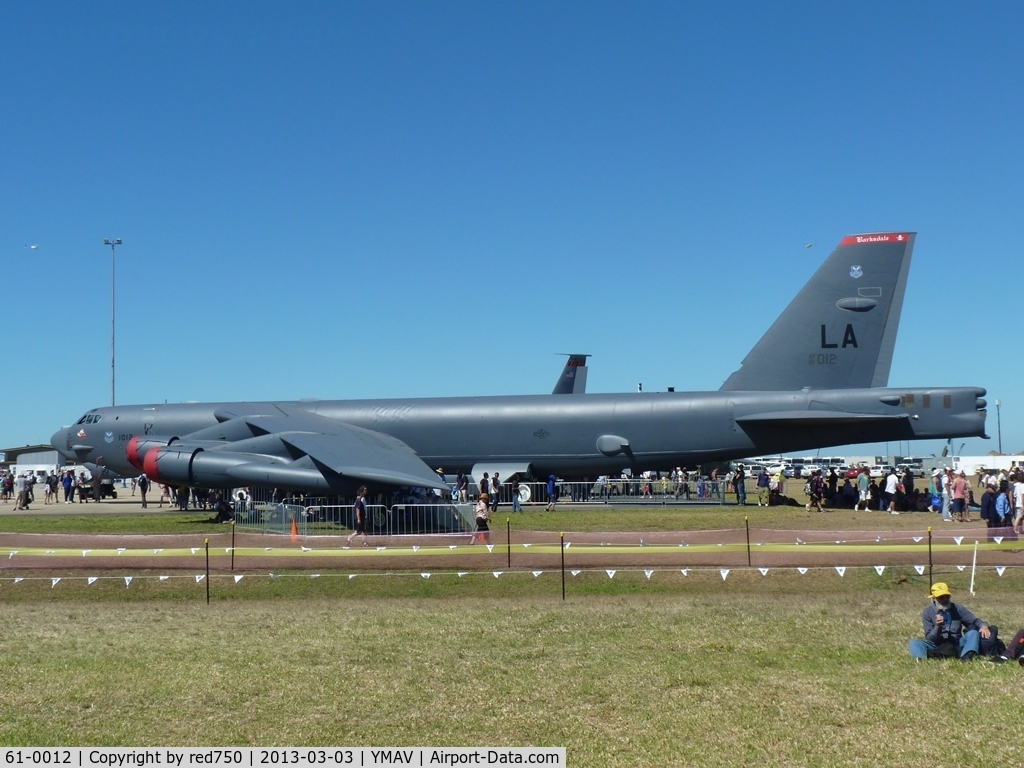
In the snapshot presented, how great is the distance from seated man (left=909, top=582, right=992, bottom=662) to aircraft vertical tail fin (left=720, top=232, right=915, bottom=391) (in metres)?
21.2

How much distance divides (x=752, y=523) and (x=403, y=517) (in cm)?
871

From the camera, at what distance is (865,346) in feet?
98.0

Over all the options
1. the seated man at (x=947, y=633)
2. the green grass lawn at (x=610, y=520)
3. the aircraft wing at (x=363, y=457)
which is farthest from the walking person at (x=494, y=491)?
the seated man at (x=947, y=633)

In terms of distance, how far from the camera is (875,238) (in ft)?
96.1

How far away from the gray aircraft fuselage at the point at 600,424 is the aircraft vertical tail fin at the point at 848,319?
0.92 metres

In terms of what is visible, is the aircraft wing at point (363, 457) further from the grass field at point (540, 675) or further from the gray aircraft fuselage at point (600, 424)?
the grass field at point (540, 675)

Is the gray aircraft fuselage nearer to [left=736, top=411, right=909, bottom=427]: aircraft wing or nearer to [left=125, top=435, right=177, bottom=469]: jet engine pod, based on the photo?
[left=736, top=411, right=909, bottom=427]: aircraft wing

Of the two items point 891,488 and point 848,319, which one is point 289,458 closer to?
point 848,319

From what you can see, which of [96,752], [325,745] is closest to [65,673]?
[96,752]

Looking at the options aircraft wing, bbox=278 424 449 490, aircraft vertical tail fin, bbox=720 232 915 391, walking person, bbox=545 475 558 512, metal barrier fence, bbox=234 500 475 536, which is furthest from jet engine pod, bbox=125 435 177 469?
aircraft vertical tail fin, bbox=720 232 915 391

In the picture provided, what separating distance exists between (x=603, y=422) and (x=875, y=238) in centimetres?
1025

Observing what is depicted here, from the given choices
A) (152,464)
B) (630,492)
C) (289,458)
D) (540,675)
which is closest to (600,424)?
(630,492)

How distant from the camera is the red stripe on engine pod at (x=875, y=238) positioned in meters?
29.2

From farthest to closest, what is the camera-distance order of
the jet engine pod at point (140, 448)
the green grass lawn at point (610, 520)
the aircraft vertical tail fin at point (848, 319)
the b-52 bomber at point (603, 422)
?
the aircraft vertical tail fin at point (848, 319), the jet engine pod at point (140, 448), the b-52 bomber at point (603, 422), the green grass lawn at point (610, 520)
